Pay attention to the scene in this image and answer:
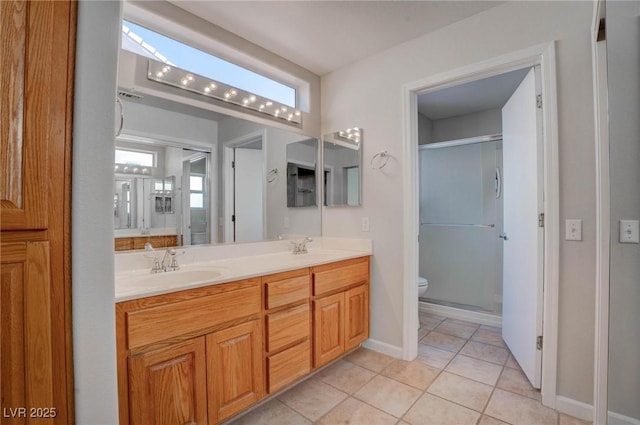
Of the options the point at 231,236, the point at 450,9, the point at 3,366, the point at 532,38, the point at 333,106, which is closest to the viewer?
the point at 3,366

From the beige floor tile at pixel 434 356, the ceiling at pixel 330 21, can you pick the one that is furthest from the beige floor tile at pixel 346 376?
the ceiling at pixel 330 21

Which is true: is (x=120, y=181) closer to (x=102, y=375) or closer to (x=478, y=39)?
(x=102, y=375)

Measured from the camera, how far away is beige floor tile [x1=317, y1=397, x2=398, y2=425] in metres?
1.59

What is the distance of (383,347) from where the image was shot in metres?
2.38

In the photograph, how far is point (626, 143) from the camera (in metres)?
1.27

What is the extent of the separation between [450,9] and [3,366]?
8.54 feet

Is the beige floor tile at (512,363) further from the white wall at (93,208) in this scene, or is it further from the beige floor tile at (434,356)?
the white wall at (93,208)

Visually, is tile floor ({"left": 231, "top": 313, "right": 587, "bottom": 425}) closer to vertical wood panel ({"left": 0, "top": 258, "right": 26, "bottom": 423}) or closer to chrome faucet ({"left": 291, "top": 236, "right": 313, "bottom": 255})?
chrome faucet ({"left": 291, "top": 236, "right": 313, "bottom": 255})

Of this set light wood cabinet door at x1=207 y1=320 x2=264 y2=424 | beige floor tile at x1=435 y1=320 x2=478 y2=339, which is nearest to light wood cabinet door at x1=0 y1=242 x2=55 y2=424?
light wood cabinet door at x1=207 y1=320 x2=264 y2=424

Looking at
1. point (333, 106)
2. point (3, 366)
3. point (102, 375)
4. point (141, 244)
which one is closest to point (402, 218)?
point (333, 106)

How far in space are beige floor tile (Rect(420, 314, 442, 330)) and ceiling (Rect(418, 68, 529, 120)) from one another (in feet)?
7.64

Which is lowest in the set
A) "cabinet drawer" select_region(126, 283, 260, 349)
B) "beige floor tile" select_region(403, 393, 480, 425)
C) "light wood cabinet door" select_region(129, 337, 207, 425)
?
"beige floor tile" select_region(403, 393, 480, 425)

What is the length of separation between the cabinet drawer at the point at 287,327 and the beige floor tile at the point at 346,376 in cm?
43

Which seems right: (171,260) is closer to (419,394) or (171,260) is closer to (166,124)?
(166,124)
